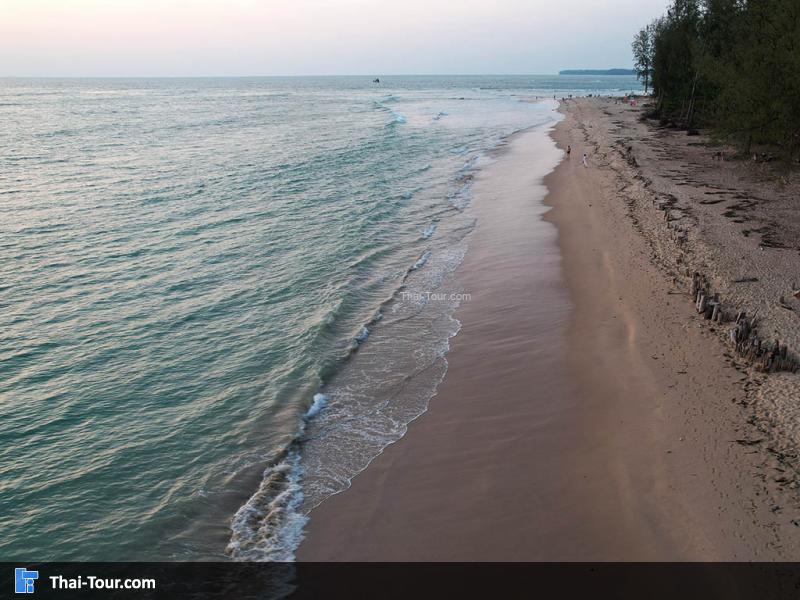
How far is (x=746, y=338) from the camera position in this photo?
13.8 meters

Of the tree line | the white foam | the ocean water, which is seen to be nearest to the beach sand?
the ocean water

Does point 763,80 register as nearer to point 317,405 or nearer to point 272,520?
point 317,405

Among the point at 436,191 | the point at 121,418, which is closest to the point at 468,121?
the point at 436,191

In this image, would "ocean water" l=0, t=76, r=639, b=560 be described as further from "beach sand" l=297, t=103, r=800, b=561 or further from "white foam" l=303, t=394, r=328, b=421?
"beach sand" l=297, t=103, r=800, b=561

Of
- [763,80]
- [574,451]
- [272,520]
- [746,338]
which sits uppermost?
[763,80]

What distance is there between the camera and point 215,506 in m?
10.4

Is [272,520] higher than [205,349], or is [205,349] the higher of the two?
[205,349]

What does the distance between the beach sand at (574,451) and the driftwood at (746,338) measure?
0.41 m

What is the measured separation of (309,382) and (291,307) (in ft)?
17.0
